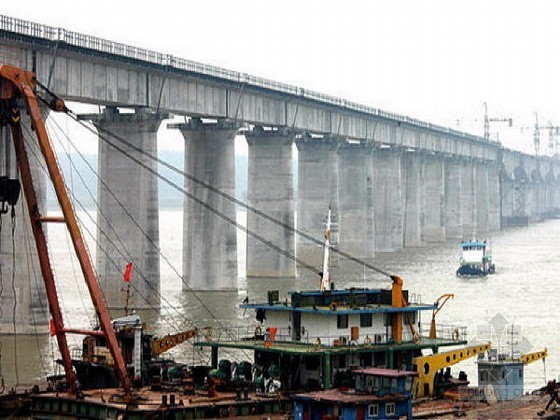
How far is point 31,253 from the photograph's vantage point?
8119 centimetres

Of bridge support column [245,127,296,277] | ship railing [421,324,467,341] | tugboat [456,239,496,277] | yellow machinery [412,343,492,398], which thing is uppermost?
bridge support column [245,127,296,277]

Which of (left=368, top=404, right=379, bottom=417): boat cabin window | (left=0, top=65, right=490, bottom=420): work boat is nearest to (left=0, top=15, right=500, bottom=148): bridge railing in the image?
(left=0, top=65, right=490, bottom=420): work boat

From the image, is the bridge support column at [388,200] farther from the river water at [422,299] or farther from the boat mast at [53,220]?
the boat mast at [53,220]

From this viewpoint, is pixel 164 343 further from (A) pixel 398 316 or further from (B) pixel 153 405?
(B) pixel 153 405

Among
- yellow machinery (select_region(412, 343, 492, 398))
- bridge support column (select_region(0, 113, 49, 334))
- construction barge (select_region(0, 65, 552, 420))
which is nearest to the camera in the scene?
construction barge (select_region(0, 65, 552, 420))

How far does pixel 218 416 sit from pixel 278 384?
3.32 meters

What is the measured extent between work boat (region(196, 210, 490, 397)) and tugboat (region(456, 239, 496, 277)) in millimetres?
74194

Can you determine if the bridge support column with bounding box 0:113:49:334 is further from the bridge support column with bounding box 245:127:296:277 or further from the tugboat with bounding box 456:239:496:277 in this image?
the tugboat with bounding box 456:239:496:277

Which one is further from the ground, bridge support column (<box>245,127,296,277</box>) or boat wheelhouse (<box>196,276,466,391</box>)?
bridge support column (<box>245,127,296,277</box>)

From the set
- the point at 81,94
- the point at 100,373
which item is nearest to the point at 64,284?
the point at 81,94

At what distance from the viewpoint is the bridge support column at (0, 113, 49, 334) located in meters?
79.8

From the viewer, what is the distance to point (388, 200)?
582 feet

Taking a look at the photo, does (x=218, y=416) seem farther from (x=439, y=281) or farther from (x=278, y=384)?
(x=439, y=281)

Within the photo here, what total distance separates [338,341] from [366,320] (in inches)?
62.5
